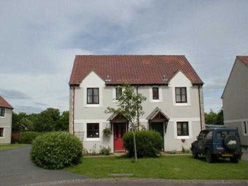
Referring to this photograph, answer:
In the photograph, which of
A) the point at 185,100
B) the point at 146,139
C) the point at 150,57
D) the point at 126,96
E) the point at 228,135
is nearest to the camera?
the point at 228,135

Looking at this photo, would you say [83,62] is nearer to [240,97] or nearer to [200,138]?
[200,138]

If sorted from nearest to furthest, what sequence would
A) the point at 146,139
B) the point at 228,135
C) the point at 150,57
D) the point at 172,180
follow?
the point at 172,180 → the point at 228,135 → the point at 146,139 → the point at 150,57

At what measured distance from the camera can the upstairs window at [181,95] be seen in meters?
24.0

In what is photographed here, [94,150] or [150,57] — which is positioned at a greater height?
[150,57]

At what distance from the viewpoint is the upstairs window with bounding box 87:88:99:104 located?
23.4 metres

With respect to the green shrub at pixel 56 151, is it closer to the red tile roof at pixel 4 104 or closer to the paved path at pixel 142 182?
the paved path at pixel 142 182

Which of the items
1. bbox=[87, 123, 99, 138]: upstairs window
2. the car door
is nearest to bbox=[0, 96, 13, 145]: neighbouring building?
bbox=[87, 123, 99, 138]: upstairs window

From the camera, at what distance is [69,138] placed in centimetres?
1606

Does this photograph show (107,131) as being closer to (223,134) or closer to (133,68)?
(133,68)

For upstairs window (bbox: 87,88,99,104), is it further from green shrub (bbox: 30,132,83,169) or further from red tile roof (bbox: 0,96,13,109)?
red tile roof (bbox: 0,96,13,109)

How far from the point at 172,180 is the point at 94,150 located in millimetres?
12488

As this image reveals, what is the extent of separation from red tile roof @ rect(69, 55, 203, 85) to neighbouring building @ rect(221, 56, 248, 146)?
663 cm

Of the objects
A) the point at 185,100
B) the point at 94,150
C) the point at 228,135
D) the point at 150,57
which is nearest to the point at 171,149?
the point at 185,100

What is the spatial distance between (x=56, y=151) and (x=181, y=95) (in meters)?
13.1
